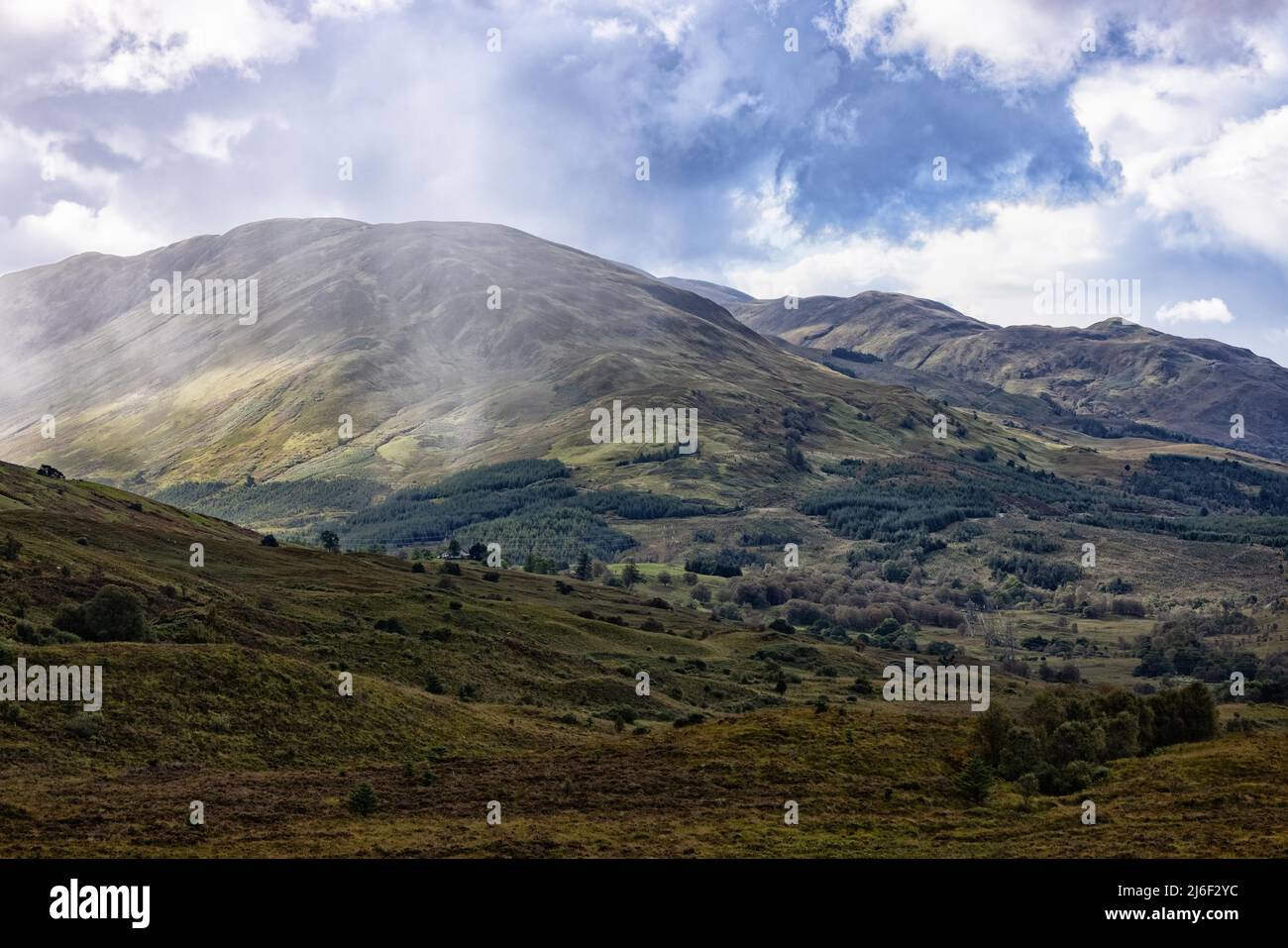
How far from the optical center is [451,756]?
224 ft

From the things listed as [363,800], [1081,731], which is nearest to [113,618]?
[363,800]

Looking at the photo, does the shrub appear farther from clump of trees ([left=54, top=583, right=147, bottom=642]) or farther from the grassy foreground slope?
the grassy foreground slope

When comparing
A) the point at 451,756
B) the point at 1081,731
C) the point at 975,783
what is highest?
the point at 1081,731

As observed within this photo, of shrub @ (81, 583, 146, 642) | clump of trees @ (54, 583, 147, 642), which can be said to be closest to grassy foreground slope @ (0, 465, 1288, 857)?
clump of trees @ (54, 583, 147, 642)

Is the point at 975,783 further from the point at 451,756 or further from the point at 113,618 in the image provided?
the point at 113,618

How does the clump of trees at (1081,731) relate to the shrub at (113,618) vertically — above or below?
below

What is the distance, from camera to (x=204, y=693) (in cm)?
6638

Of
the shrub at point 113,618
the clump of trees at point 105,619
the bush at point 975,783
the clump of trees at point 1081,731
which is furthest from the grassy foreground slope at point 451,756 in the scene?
the shrub at point 113,618

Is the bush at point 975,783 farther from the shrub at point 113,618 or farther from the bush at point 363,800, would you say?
the shrub at point 113,618

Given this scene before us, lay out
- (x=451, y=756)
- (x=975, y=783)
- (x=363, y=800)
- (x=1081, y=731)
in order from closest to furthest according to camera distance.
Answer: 1. (x=363, y=800)
2. (x=975, y=783)
3. (x=1081, y=731)
4. (x=451, y=756)

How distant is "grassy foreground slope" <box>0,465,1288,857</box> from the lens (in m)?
45.8

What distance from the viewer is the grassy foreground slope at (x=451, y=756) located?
1804 inches

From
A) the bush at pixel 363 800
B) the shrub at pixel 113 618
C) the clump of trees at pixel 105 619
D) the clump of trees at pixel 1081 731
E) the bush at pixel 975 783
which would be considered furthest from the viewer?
the shrub at pixel 113 618
